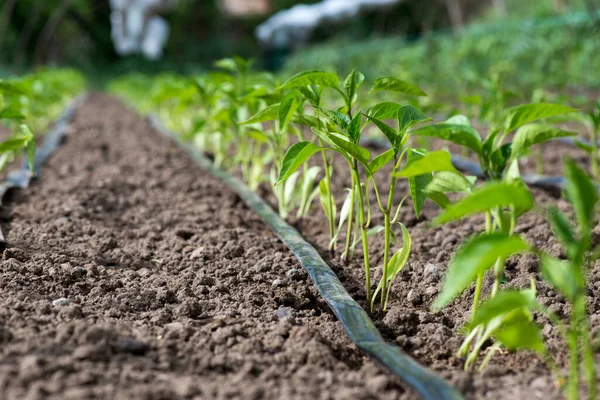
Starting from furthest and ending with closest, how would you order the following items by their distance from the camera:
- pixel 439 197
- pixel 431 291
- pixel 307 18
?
pixel 307 18
pixel 431 291
pixel 439 197

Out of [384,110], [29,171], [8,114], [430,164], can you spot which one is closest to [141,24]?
[29,171]

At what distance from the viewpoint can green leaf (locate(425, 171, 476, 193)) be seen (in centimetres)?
130

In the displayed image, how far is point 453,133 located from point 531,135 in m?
0.18

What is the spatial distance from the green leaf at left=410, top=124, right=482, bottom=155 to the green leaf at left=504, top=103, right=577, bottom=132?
0.32ft

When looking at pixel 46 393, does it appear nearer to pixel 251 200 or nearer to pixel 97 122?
pixel 251 200

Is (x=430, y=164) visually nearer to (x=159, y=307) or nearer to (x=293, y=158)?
(x=293, y=158)

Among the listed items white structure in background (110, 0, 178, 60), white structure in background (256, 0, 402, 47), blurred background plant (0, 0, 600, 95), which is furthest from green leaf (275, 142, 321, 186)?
white structure in background (256, 0, 402, 47)

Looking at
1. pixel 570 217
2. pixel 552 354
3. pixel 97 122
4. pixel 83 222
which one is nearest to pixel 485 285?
pixel 552 354

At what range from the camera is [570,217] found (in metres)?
2.43

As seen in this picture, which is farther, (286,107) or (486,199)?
(286,107)

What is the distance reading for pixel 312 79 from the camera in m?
1.64

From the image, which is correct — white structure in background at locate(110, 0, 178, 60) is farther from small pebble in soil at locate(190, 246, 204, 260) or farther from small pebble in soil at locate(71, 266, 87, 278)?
small pebble in soil at locate(71, 266, 87, 278)

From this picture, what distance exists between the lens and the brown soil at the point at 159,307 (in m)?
1.18

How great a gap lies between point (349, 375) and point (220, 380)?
27cm
